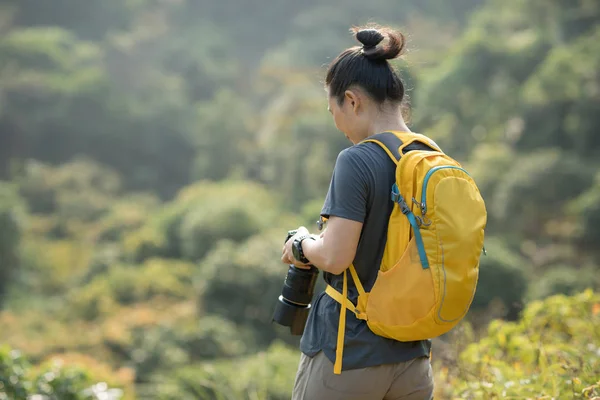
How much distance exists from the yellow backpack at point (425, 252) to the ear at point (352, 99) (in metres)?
0.11

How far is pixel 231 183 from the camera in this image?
1709 centimetres

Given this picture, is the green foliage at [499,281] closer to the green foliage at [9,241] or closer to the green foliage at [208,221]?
the green foliage at [208,221]

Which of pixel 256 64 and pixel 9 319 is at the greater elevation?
pixel 256 64

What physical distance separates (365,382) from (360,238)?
11.2 inches

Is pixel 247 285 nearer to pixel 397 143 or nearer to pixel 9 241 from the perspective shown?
pixel 9 241

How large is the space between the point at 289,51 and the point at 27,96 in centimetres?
972

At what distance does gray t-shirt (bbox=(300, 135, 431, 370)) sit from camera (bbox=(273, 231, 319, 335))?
0.14m

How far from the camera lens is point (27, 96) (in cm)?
2277

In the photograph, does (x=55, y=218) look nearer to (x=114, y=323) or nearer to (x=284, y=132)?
(x=284, y=132)

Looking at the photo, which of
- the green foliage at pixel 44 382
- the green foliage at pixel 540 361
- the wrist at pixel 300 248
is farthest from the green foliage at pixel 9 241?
the wrist at pixel 300 248

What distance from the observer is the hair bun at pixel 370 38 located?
1.41 m

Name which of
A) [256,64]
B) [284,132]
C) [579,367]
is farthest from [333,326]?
[256,64]

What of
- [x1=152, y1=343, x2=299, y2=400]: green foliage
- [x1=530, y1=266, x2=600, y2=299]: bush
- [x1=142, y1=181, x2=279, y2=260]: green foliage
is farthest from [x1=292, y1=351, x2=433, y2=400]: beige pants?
[x1=142, y1=181, x2=279, y2=260]: green foliage

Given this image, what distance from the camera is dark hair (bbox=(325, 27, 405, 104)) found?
4.59 feet
